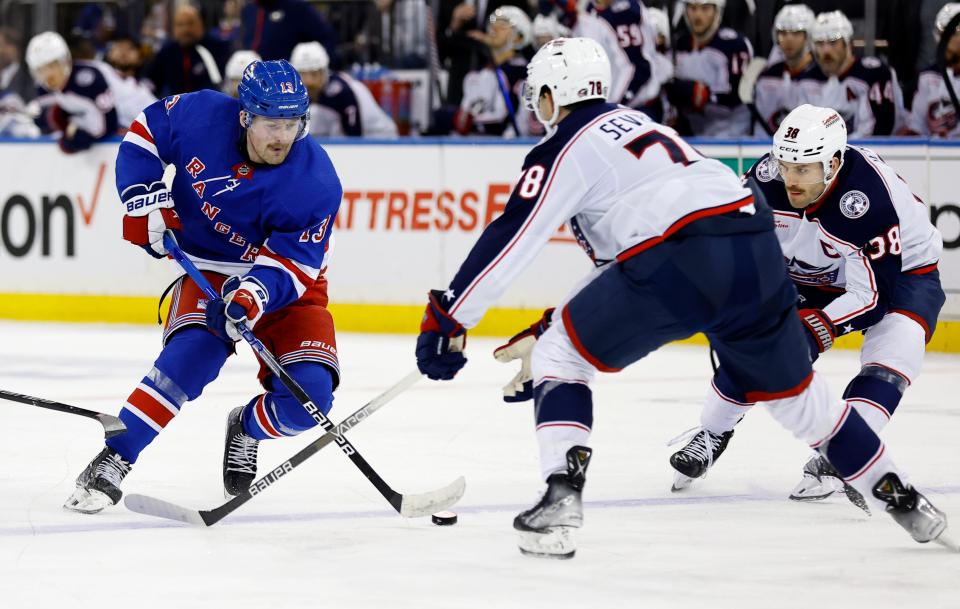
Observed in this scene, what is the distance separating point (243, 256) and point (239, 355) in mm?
3255

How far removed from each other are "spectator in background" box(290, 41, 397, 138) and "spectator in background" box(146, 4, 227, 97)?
79 centimetres

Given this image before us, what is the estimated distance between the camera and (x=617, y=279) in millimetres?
3316

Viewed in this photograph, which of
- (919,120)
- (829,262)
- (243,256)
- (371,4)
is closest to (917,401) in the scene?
(829,262)

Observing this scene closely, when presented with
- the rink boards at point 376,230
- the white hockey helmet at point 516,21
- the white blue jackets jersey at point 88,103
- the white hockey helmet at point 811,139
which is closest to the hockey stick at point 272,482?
the white hockey helmet at point 811,139

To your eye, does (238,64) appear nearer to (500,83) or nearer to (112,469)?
(500,83)

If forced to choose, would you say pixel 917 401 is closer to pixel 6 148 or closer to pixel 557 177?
pixel 557 177

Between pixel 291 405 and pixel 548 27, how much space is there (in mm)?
4671

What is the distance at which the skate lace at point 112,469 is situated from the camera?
3918 mm

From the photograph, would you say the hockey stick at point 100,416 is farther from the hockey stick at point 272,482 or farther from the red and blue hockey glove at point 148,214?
the red and blue hockey glove at point 148,214

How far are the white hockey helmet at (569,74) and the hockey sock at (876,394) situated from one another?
1.22 metres

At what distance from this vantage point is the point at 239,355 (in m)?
7.33

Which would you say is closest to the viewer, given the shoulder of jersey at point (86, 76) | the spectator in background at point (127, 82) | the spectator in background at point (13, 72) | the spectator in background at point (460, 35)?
the shoulder of jersey at point (86, 76)

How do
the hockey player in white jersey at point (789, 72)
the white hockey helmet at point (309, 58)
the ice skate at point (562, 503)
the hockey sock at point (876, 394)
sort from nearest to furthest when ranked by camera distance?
1. the ice skate at point (562, 503)
2. the hockey sock at point (876, 394)
3. the hockey player in white jersey at point (789, 72)
4. the white hockey helmet at point (309, 58)

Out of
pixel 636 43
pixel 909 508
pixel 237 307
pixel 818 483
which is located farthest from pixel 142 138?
pixel 636 43
